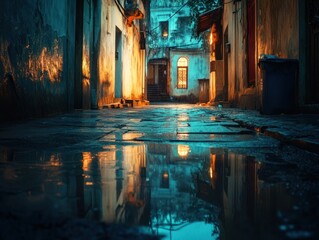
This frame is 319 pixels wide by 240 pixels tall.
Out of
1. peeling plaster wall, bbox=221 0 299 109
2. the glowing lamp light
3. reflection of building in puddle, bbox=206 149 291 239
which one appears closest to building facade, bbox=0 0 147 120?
reflection of building in puddle, bbox=206 149 291 239

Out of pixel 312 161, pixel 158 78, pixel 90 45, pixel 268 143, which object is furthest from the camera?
pixel 158 78

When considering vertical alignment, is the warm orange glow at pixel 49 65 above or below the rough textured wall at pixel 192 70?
below

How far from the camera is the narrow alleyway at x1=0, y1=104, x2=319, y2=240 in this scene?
845mm

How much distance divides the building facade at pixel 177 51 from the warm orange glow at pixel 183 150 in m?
29.3

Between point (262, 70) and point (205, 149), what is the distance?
3910 millimetres

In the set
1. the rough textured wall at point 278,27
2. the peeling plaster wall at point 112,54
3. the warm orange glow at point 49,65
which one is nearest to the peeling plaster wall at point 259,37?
the rough textured wall at point 278,27

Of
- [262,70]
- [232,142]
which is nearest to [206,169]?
[232,142]

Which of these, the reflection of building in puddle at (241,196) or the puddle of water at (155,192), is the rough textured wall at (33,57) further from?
the reflection of building in puddle at (241,196)

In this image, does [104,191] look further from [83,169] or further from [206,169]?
[206,169]

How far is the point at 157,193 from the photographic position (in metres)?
1.21

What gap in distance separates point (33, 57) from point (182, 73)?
91.8ft

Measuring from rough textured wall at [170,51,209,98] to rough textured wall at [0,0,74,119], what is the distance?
25.6 meters

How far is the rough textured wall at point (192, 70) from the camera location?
104ft

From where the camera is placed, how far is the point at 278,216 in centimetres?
94
